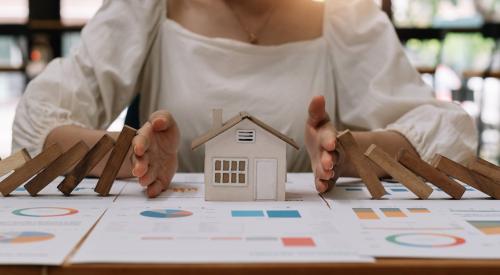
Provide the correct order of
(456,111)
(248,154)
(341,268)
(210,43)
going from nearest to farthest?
1. (341,268)
2. (248,154)
3. (456,111)
4. (210,43)

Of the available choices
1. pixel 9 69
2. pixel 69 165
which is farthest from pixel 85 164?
pixel 9 69

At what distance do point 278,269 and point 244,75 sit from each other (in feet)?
2.49

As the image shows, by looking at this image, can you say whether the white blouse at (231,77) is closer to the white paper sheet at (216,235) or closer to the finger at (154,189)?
the finger at (154,189)

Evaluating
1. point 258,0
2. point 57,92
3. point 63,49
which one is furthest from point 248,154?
point 63,49

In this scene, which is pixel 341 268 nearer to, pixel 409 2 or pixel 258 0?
pixel 258 0

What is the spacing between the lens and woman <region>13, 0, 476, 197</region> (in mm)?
1008

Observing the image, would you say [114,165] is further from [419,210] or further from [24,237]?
[419,210]

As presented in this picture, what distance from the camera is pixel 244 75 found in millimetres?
1157

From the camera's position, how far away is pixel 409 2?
332 centimetres

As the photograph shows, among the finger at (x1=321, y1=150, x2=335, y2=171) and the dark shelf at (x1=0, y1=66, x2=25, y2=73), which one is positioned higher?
the finger at (x1=321, y1=150, x2=335, y2=171)

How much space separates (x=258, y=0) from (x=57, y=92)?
1.43 feet

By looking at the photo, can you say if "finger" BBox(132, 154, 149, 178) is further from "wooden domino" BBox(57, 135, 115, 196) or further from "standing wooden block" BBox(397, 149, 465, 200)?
"standing wooden block" BBox(397, 149, 465, 200)

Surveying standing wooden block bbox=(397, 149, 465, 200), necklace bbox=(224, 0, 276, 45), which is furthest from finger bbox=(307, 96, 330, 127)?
necklace bbox=(224, 0, 276, 45)

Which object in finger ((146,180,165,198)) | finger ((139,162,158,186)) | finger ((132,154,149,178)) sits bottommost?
finger ((146,180,165,198))
